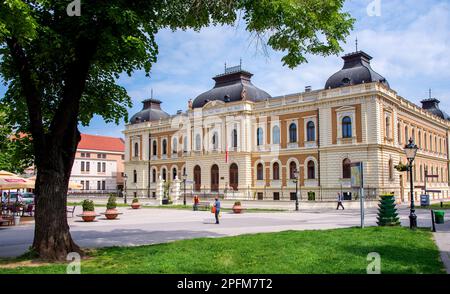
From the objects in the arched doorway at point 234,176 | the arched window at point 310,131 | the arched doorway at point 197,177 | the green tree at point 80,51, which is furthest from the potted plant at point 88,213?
the arched doorway at point 197,177

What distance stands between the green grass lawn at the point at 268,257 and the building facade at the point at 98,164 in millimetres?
65812

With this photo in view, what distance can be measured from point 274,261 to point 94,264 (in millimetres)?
3908

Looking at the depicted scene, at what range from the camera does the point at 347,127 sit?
42.5 metres

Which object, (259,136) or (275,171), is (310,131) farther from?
(259,136)

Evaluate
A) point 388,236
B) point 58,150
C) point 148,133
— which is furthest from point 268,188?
point 58,150

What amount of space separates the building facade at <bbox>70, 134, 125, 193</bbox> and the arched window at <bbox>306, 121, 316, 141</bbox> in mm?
40744

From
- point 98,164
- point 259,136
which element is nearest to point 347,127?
point 259,136

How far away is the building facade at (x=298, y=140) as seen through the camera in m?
41.4

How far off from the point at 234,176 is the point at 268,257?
40479 millimetres

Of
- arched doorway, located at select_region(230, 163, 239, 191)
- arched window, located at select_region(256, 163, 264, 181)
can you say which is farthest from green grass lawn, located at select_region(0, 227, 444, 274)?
arched doorway, located at select_region(230, 163, 239, 191)

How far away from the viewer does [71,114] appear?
35.9 ft

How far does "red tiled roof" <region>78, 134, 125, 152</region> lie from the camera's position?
79.1 meters

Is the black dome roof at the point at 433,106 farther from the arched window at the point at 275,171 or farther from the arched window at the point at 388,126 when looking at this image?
the arched window at the point at 275,171
